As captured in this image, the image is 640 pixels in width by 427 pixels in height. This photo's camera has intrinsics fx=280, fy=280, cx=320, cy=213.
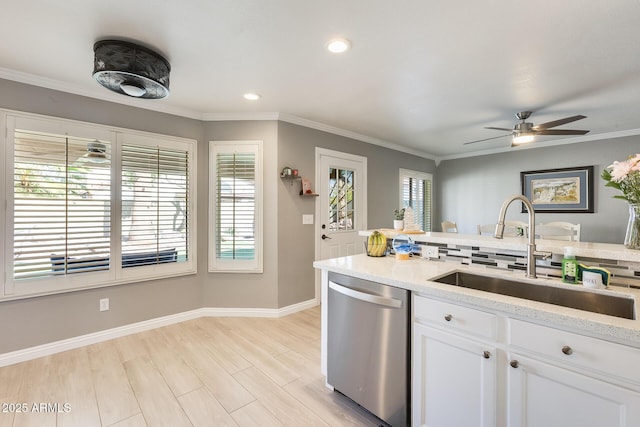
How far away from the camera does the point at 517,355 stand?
3.86 feet

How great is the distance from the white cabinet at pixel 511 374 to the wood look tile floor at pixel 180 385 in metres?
0.57

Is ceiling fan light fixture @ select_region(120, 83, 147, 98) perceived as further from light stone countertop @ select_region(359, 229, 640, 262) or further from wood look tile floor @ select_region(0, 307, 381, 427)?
light stone countertop @ select_region(359, 229, 640, 262)

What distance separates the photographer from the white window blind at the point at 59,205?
233 cm

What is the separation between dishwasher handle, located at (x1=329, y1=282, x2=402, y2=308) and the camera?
155cm

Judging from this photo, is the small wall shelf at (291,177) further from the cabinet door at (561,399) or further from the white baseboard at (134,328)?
the cabinet door at (561,399)

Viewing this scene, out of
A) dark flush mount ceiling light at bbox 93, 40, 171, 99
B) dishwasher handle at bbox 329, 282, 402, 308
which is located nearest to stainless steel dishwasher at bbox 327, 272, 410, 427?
dishwasher handle at bbox 329, 282, 402, 308

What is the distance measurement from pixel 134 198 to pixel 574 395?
11.4 feet

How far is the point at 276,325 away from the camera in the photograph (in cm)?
309

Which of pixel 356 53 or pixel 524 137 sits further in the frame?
pixel 524 137

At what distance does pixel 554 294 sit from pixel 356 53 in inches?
76.8

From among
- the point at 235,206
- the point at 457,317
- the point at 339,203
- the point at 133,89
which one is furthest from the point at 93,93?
the point at 457,317

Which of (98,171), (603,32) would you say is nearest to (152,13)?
(98,171)

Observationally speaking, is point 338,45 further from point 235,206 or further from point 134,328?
point 134,328

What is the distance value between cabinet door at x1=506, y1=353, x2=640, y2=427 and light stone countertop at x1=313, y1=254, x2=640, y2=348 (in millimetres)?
180
